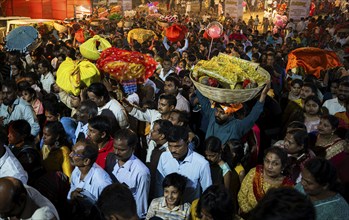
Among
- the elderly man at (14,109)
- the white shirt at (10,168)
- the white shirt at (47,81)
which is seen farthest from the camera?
the white shirt at (47,81)

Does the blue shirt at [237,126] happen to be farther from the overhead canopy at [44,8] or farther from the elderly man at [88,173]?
the overhead canopy at [44,8]

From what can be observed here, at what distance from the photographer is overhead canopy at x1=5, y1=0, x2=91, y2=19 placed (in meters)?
23.8

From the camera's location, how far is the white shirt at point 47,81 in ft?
24.4

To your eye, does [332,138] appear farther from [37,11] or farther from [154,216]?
[37,11]

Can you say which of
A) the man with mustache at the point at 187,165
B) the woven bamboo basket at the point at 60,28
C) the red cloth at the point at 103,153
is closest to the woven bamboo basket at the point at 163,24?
the woven bamboo basket at the point at 60,28

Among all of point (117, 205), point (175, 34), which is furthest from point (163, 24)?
point (117, 205)

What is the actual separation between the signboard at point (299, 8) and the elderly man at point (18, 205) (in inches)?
593

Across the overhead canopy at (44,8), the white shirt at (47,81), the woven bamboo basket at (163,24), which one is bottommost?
the overhead canopy at (44,8)

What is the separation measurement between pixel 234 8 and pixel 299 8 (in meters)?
2.64

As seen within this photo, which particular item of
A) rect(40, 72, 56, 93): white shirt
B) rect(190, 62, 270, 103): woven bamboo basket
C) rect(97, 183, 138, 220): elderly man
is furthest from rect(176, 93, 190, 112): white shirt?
rect(97, 183, 138, 220): elderly man

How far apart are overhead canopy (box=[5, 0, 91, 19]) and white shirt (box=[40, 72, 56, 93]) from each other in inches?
725

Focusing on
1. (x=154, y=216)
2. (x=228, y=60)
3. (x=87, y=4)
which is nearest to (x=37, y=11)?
(x=87, y=4)

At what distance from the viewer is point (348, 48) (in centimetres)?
1048

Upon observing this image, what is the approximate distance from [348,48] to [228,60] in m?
6.22
